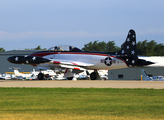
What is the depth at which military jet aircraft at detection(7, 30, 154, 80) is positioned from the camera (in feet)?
117

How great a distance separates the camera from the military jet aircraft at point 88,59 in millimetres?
35562

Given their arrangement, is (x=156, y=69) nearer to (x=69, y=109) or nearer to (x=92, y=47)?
(x=69, y=109)

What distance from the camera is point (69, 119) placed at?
9539mm

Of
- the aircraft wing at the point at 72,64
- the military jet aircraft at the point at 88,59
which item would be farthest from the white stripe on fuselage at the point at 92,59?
the aircraft wing at the point at 72,64

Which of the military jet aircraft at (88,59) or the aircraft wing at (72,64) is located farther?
the aircraft wing at (72,64)

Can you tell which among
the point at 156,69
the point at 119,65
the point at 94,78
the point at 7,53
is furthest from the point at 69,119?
the point at 7,53

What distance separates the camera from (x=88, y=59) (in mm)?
36469

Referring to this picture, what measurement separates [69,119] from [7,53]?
93918mm

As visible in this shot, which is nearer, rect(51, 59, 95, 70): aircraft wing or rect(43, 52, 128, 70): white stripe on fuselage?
rect(43, 52, 128, 70): white stripe on fuselage

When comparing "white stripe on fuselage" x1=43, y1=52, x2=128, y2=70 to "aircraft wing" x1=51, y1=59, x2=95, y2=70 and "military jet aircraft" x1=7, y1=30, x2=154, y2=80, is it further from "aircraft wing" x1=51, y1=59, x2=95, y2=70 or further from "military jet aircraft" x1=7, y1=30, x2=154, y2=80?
"aircraft wing" x1=51, y1=59, x2=95, y2=70

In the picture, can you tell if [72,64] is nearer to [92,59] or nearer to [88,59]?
[88,59]

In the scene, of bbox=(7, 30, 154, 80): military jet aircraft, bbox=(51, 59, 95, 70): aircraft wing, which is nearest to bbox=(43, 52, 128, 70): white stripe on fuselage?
bbox=(7, 30, 154, 80): military jet aircraft

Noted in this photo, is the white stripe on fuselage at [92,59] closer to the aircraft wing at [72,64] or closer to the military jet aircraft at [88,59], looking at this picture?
the military jet aircraft at [88,59]

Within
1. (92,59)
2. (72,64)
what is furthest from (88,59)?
(72,64)
